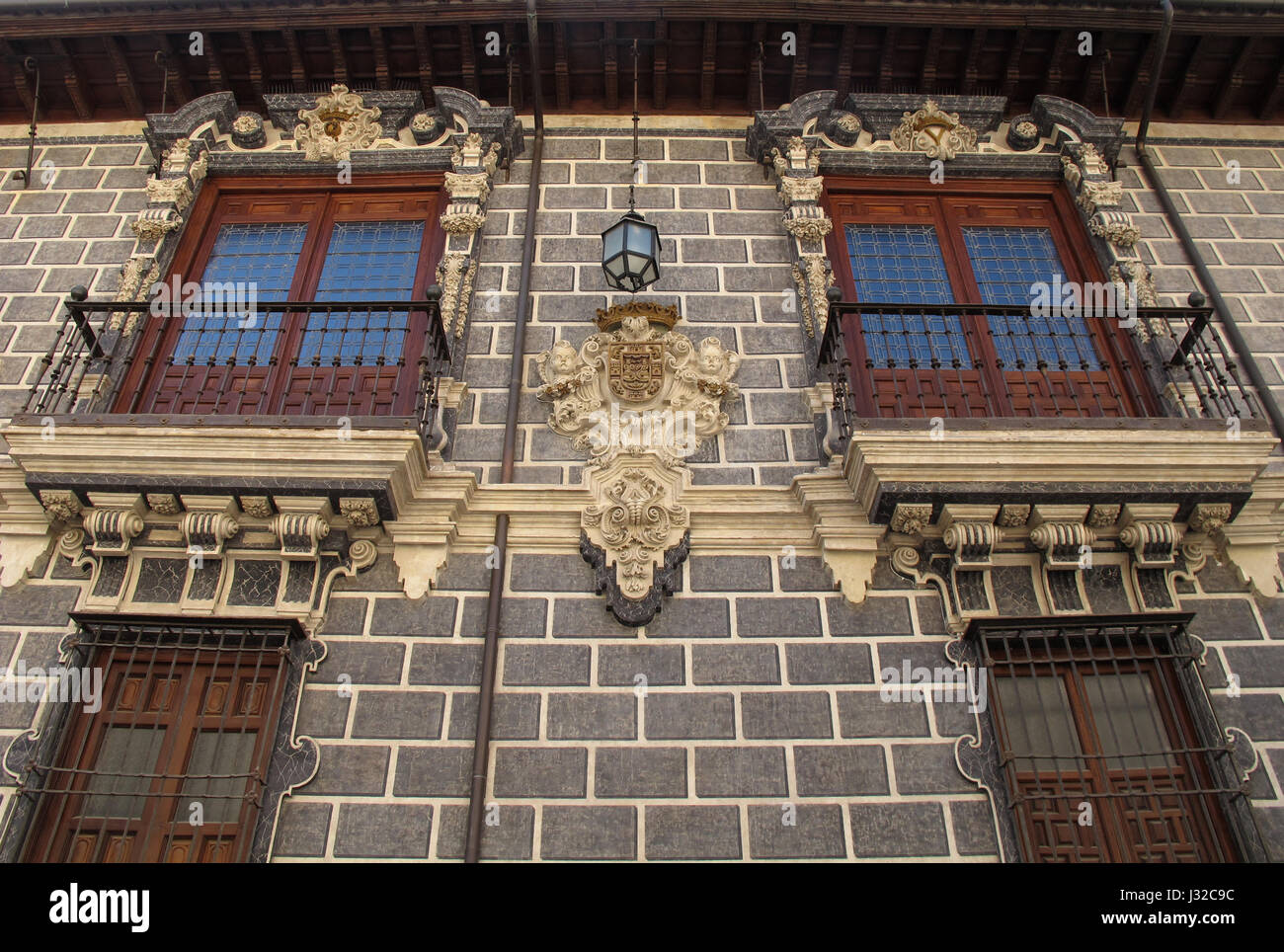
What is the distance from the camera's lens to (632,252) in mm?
6906

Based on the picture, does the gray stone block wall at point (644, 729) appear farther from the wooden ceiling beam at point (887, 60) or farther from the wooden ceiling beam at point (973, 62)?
the wooden ceiling beam at point (973, 62)

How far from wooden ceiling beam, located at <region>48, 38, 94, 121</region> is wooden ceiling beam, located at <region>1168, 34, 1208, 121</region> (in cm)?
941

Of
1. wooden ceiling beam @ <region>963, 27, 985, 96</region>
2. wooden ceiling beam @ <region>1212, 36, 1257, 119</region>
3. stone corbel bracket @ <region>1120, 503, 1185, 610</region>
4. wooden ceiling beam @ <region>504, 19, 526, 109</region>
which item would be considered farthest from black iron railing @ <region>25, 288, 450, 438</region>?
wooden ceiling beam @ <region>1212, 36, 1257, 119</region>

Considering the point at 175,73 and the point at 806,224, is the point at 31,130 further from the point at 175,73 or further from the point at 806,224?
the point at 806,224

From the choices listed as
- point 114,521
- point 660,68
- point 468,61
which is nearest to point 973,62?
point 660,68

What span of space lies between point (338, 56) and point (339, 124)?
622 millimetres

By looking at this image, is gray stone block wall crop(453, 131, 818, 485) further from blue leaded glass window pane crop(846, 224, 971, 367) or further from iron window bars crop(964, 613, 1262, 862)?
iron window bars crop(964, 613, 1262, 862)

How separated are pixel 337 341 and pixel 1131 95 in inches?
274

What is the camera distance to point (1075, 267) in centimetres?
785

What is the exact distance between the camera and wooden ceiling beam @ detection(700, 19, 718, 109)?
844 cm

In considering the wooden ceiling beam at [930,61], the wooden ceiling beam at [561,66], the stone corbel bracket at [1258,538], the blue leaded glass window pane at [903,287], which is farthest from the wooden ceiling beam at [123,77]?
the stone corbel bracket at [1258,538]

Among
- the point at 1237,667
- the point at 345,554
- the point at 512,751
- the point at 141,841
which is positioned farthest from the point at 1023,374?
the point at 141,841

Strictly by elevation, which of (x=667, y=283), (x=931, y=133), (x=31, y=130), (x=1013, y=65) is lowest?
(x=667, y=283)
